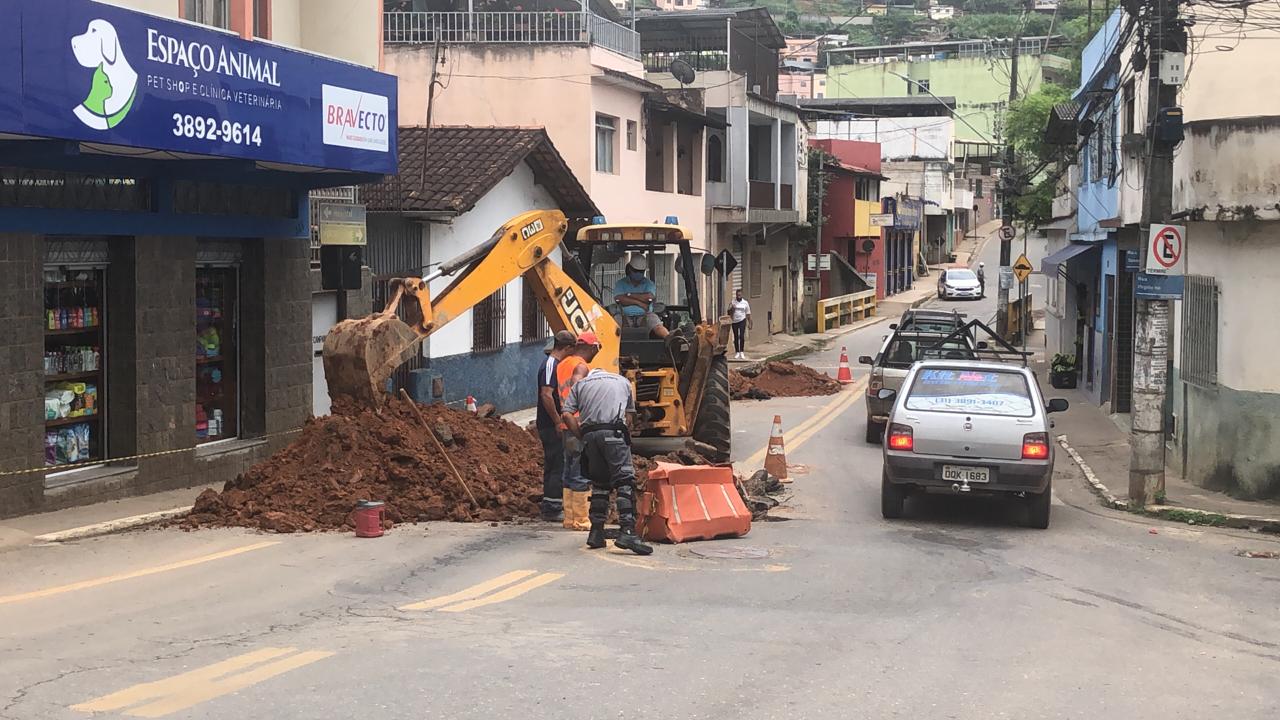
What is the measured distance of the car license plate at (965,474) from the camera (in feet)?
45.0

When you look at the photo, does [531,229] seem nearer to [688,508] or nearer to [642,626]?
[688,508]

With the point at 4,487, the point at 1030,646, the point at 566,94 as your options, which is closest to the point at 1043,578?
the point at 1030,646

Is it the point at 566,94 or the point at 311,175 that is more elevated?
the point at 566,94

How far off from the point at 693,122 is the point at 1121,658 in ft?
98.6

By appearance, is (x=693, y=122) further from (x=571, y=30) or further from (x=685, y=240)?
(x=685, y=240)

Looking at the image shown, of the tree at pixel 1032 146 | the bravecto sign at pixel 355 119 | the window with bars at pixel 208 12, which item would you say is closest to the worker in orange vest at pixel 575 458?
the bravecto sign at pixel 355 119

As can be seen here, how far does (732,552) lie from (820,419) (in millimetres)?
13147

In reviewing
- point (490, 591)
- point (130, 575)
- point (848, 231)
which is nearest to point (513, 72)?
point (130, 575)

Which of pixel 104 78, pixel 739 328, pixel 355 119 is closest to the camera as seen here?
pixel 104 78

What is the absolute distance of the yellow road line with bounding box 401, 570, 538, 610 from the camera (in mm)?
9641

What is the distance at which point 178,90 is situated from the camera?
42.6ft

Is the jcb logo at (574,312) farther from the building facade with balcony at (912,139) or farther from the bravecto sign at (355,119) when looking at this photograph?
the building facade with balcony at (912,139)

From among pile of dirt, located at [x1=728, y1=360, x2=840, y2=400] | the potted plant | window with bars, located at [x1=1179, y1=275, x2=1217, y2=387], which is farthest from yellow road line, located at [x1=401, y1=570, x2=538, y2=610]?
the potted plant

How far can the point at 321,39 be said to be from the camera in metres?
17.4
